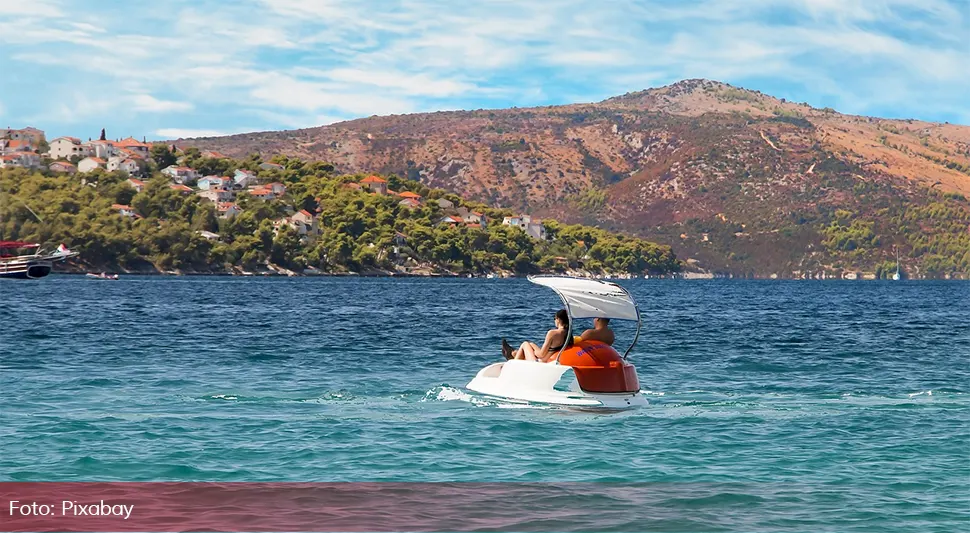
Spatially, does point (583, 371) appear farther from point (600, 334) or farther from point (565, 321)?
point (565, 321)

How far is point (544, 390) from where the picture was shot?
996 inches

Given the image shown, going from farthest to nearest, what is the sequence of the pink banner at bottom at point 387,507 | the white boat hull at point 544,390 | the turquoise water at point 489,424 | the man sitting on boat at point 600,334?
the man sitting on boat at point 600,334, the white boat hull at point 544,390, the turquoise water at point 489,424, the pink banner at bottom at point 387,507

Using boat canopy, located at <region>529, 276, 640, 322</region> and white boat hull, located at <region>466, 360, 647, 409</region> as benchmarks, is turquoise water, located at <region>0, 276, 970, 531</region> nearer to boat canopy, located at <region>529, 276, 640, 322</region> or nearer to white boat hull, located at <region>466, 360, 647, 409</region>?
white boat hull, located at <region>466, 360, 647, 409</region>

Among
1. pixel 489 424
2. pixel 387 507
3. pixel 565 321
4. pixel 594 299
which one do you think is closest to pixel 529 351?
pixel 565 321

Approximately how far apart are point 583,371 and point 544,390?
1.04 meters

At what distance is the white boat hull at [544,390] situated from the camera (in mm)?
24734

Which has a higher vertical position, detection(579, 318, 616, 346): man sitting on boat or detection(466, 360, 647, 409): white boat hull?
detection(579, 318, 616, 346): man sitting on boat

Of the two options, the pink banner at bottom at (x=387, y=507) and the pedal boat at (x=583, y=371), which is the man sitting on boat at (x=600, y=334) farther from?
the pink banner at bottom at (x=387, y=507)

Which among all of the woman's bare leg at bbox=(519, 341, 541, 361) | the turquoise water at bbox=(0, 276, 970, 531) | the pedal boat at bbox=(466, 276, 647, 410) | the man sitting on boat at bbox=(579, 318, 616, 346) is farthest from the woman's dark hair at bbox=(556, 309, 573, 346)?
the turquoise water at bbox=(0, 276, 970, 531)

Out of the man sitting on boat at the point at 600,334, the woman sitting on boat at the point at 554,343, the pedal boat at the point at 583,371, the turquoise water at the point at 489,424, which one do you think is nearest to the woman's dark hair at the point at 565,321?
the woman sitting on boat at the point at 554,343

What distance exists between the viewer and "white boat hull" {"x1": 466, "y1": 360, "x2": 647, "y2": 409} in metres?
24.7

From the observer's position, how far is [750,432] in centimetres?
2303

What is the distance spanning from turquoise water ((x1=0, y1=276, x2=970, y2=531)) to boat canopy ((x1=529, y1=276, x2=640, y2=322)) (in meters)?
2.26

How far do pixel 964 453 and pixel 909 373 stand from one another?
683 inches
